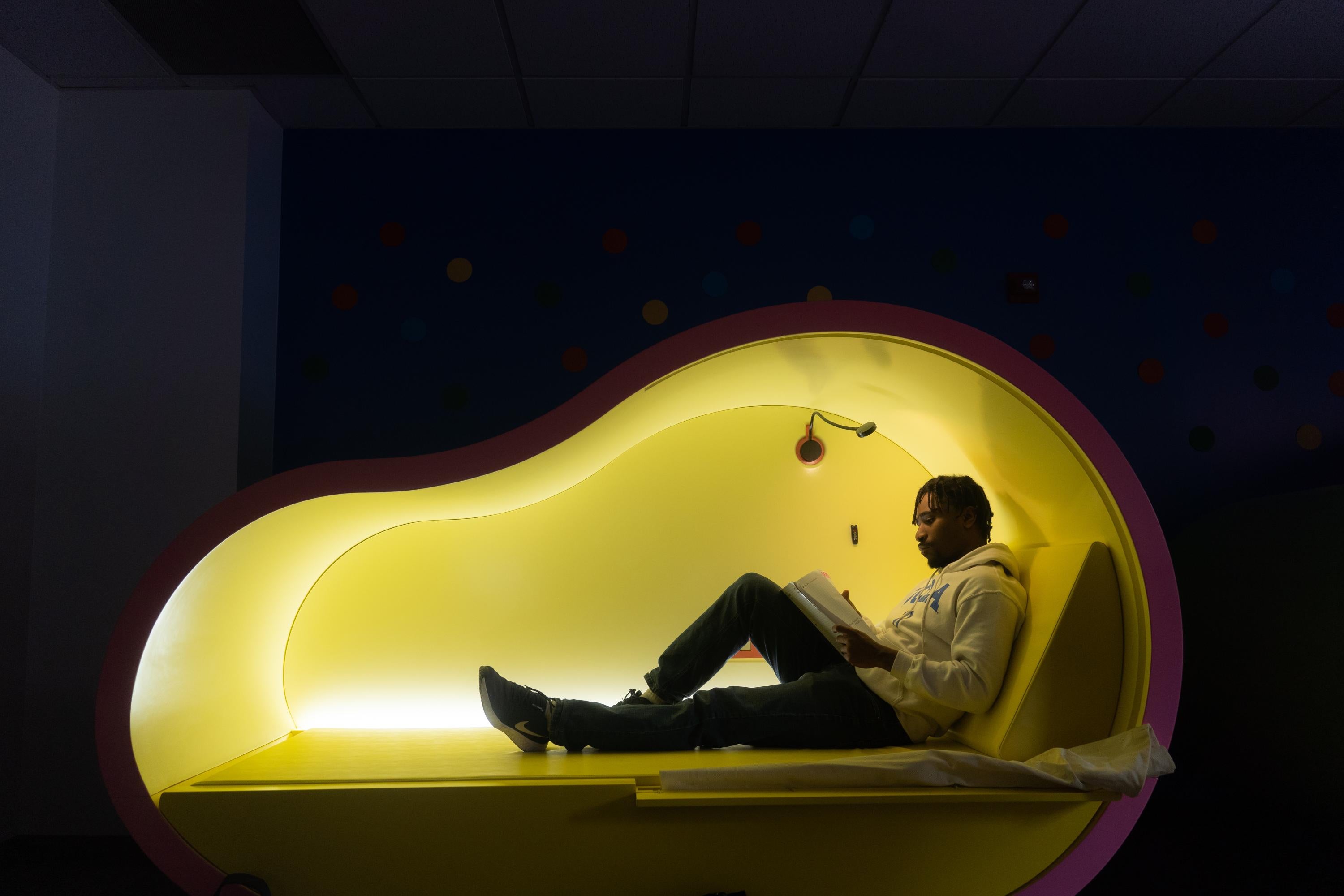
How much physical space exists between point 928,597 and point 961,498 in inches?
→ 12.1

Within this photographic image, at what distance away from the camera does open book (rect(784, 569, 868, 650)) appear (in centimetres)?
219

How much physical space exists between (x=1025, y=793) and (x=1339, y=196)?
2.86m

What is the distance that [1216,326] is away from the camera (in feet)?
9.96

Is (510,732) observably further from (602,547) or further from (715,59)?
(715,59)

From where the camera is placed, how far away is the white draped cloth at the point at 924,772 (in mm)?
1680

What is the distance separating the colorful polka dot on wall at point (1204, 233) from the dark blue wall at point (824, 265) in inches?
0.7

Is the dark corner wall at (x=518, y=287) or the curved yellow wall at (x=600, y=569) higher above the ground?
the dark corner wall at (x=518, y=287)

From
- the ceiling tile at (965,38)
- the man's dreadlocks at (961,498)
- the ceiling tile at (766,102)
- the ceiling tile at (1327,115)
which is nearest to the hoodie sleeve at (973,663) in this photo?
the man's dreadlocks at (961,498)

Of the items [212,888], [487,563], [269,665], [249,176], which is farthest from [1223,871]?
[249,176]

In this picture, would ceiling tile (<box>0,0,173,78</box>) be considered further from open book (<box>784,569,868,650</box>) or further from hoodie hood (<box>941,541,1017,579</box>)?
hoodie hood (<box>941,541,1017,579</box>)

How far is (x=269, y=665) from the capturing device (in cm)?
246

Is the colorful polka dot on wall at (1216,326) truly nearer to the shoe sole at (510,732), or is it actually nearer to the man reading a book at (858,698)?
the man reading a book at (858,698)

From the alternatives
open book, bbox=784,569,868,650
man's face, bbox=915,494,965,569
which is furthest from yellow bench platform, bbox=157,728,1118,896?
man's face, bbox=915,494,965,569

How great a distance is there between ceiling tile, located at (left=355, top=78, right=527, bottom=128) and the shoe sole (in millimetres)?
1968
